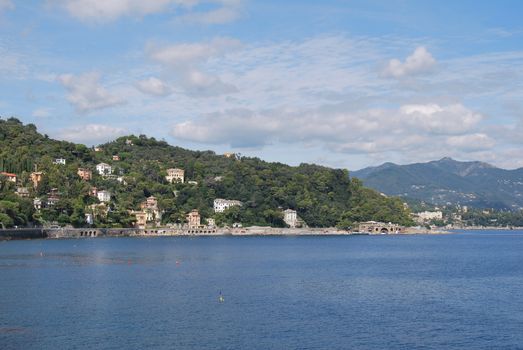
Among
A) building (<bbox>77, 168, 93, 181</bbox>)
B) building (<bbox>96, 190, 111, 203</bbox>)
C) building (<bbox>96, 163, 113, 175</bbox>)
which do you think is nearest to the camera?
building (<bbox>96, 190, 111, 203</bbox>)

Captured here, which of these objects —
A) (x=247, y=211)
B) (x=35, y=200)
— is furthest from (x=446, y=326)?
(x=247, y=211)

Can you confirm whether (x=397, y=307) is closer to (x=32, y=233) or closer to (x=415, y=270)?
(x=415, y=270)

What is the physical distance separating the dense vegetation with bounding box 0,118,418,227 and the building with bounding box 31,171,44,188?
4.16 feet

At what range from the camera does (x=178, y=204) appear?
169625mm

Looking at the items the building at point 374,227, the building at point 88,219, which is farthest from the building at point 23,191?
the building at point 374,227

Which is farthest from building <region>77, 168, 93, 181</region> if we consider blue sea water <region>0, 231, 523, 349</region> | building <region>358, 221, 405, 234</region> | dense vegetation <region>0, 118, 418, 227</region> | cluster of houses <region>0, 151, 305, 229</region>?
blue sea water <region>0, 231, 523, 349</region>

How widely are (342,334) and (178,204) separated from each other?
445ft

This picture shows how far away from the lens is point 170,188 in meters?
174

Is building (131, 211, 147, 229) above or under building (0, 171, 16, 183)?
under

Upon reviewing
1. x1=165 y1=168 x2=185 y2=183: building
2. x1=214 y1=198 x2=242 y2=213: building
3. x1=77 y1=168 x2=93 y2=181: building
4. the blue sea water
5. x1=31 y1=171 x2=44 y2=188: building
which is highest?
x1=165 y1=168 x2=185 y2=183: building

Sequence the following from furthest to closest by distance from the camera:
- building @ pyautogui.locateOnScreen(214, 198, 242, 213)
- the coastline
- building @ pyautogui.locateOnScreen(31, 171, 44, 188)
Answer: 1. building @ pyautogui.locateOnScreen(214, 198, 242, 213)
2. building @ pyautogui.locateOnScreen(31, 171, 44, 188)
3. the coastline

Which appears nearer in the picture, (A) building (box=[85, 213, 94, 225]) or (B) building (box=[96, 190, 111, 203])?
(A) building (box=[85, 213, 94, 225])

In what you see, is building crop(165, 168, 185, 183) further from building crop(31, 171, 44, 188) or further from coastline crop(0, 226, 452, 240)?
building crop(31, 171, 44, 188)

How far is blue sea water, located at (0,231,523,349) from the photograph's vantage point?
35.1 m
